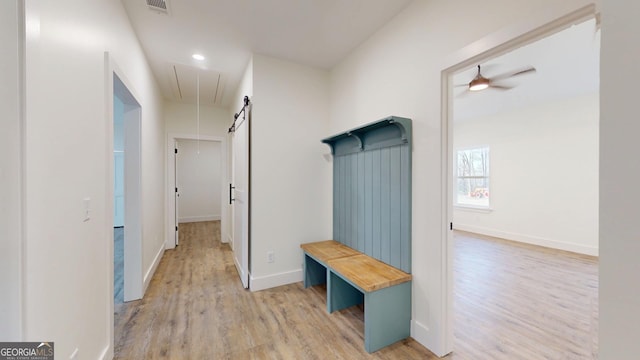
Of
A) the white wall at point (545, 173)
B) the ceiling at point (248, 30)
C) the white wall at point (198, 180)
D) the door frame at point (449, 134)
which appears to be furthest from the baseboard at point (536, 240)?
the white wall at point (198, 180)

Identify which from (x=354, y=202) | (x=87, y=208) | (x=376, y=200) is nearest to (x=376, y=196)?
(x=376, y=200)

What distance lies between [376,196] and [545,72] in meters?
3.05

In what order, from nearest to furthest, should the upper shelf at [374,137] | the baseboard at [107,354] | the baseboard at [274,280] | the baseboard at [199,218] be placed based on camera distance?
the baseboard at [107,354] < the upper shelf at [374,137] < the baseboard at [274,280] < the baseboard at [199,218]

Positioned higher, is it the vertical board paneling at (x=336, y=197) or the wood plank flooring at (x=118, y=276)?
the vertical board paneling at (x=336, y=197)

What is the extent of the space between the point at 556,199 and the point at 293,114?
4.95 m

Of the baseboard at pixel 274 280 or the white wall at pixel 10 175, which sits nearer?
the white wall at pixel 10 175

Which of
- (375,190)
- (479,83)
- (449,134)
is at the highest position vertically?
(479,83)

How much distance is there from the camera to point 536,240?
4695 mm

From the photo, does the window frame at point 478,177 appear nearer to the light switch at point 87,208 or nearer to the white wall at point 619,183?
→ the white wall at point 619,183

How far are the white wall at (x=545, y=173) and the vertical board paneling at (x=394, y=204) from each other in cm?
422

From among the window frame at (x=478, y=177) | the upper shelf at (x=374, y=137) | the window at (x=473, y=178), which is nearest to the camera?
the upper shelf at (x=374, y=137)

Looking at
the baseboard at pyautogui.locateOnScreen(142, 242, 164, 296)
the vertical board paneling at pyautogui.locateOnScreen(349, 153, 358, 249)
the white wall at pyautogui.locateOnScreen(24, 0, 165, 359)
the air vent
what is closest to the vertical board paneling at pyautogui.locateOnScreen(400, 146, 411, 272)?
the vertical board paneling at pyautogui.locateOnScreen(349, 153, 358, 249)

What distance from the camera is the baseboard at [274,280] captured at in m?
2.80

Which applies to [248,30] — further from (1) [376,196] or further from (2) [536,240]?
(2) [536,240]
